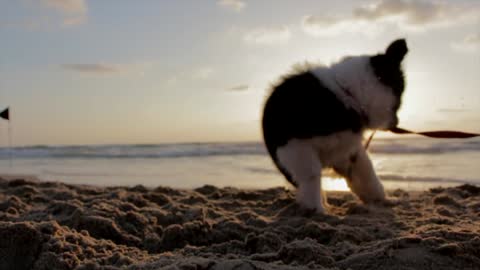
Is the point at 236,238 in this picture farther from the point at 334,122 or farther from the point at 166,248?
the point at 334,122

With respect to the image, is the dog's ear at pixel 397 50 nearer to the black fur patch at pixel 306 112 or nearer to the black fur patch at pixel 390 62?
the black fur patch at pixel 390 62

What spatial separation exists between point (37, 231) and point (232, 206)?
2145 mm

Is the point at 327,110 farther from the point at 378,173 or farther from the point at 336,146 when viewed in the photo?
the point at 378,173

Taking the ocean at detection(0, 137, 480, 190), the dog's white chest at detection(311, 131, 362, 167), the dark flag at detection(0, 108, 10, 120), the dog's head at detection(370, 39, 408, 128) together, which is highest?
the dog's head at detection(370, 39, 408, 128)

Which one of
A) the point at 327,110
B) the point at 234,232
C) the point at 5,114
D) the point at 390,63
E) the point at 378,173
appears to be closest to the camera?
the point at 234,232

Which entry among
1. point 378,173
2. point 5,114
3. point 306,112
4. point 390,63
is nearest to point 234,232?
point 306,112

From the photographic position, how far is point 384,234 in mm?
3246

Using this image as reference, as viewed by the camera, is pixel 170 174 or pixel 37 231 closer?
pixel 37 231

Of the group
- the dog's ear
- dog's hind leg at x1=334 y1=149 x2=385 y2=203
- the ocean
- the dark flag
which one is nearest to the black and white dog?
the dog's ear

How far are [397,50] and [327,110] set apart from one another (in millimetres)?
744

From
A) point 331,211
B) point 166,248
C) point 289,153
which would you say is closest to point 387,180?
point 331,211

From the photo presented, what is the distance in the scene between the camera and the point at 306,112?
391 cm

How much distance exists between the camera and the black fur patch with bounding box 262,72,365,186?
3.89m

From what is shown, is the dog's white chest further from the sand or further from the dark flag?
the dark flag
